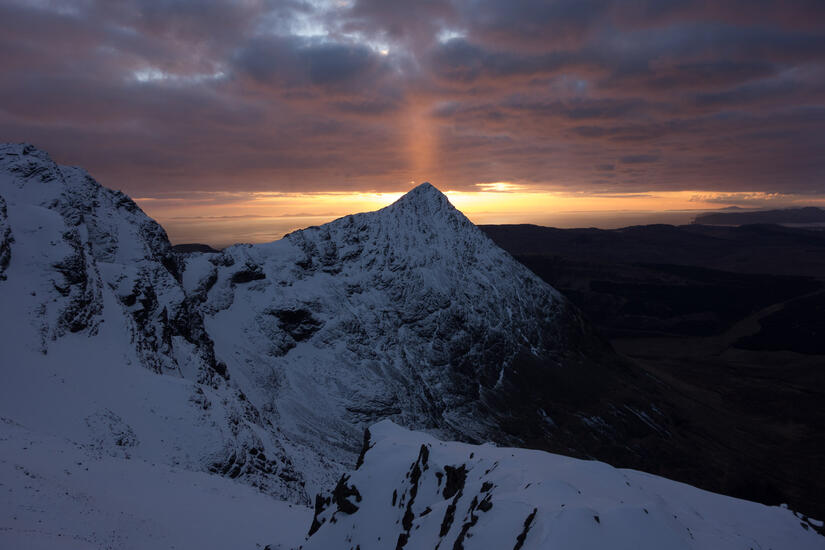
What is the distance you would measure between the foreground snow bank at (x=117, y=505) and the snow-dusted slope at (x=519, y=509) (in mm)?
5781

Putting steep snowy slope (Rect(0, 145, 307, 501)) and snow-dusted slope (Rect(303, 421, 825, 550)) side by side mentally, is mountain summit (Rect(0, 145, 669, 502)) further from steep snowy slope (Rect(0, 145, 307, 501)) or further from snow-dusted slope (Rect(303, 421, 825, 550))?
snow-dusted slope (Rect(303, 421, 825, 550))

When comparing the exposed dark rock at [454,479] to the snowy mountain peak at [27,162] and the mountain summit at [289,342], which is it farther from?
the snowy mountain peak at [27,162]

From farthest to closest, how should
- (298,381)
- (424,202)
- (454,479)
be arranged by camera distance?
1. (424,202)
2. (298,381)
3. (454,479)

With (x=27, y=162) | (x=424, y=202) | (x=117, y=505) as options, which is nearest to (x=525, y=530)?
(x=117, y=505)

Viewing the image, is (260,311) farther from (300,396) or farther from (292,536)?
(292,536)

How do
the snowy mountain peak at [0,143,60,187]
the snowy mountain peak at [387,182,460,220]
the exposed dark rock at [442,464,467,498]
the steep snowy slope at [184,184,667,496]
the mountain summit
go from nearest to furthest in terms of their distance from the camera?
the exposed dark rock at [442,464,467,498] < the mountain summit < the snowy mountain peak at [0,143,60,187] < the steep snowy slope at [184,184,667,496] < the snowy mountain peak at [387,182,460,220]

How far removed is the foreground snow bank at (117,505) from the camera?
21.5 m

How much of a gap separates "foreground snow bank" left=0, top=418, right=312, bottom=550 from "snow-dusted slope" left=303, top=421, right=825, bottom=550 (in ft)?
19.0

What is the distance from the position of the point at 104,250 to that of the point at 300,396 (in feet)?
135

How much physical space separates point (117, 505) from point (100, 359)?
23.2 meters

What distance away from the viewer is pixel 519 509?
61.8ft

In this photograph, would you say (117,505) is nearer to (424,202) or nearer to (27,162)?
(27,162)

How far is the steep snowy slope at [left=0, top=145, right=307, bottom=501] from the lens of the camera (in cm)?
3716

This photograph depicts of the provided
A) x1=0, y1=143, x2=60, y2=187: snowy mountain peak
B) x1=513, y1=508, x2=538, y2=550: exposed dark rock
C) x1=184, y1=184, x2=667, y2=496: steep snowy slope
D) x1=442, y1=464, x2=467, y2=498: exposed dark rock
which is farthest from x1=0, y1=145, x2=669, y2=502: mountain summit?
x1=513, y1=508, x2=538, y2=550: exposed dark rock
